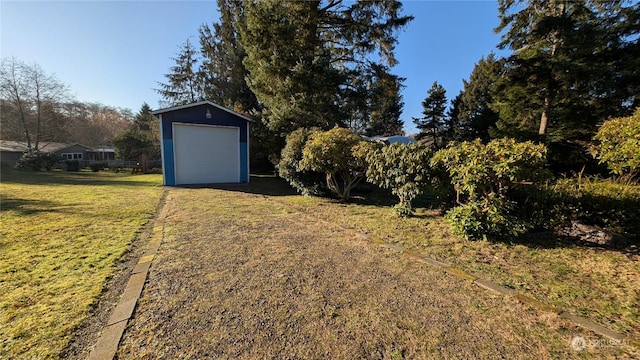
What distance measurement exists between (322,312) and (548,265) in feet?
10.4

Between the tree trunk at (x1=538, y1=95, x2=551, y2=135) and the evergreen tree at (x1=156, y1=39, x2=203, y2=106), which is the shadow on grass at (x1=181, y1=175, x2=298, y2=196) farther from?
the evergreen tree at (x1=156, y1=39, x2=203, y2=106)

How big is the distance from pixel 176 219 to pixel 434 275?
498 cm

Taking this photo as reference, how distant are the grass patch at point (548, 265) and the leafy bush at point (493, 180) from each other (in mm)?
268

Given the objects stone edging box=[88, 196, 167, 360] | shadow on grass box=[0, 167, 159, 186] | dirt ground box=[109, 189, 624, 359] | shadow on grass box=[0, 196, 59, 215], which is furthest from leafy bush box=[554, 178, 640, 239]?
shadow on grass box=[0, 167, 159, 186]

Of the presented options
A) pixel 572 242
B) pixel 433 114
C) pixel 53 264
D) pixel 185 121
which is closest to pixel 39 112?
pixel 185 121

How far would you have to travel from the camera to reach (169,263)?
10.2 feet

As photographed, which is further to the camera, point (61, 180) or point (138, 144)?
point (138, 144)

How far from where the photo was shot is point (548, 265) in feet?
10.7

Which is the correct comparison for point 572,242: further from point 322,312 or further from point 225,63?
point 225,63

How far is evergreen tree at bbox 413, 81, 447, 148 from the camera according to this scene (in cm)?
2242

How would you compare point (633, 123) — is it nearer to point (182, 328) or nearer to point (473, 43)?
point (182, 328)

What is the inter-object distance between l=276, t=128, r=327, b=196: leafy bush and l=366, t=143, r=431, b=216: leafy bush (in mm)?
2665

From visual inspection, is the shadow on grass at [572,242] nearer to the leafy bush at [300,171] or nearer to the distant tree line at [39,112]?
the leafy bush at [300,171]

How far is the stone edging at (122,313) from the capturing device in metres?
1.70
